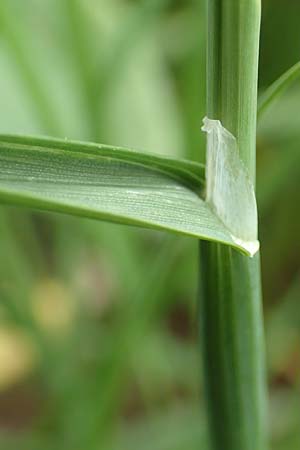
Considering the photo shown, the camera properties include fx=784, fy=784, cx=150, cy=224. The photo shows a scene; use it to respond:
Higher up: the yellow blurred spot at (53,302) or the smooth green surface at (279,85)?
the yellow blurred spot at (53,302)

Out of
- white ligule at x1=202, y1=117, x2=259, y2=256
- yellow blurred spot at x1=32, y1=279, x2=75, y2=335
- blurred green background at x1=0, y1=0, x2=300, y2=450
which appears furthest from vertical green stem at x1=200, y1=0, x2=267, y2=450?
yellow blurred spot at x1=32, y1=279, x2=75, y2=335

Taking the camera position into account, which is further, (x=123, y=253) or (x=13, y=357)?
(x=13, y=357)

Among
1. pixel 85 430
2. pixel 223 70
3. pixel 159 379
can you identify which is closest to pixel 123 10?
pixel 159 379

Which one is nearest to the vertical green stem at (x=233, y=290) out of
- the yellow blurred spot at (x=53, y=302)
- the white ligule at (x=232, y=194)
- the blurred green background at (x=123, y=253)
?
the white ligule at (x=232, y=194)

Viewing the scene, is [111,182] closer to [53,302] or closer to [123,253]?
[123,253]

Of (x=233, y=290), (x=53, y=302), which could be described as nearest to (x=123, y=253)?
(x=53, y=302)

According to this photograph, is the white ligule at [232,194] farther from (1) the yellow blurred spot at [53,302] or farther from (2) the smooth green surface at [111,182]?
(1) the yellow blurred spot at [53,302]

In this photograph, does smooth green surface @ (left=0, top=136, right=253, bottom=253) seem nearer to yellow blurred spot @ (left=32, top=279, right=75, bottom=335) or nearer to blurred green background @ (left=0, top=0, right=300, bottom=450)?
blurred green background @ (left=0, top=0, right=300, bottom=450)
